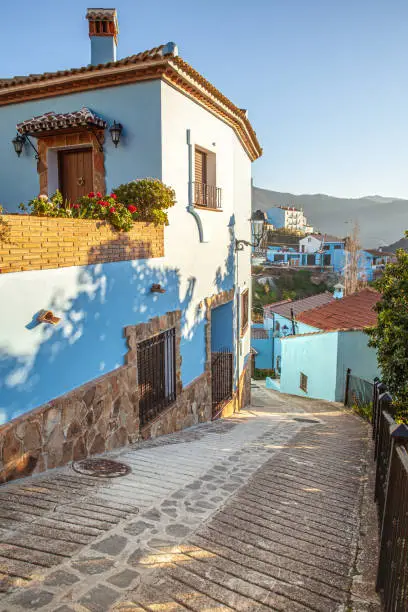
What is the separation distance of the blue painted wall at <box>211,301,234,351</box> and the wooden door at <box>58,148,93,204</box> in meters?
5.52

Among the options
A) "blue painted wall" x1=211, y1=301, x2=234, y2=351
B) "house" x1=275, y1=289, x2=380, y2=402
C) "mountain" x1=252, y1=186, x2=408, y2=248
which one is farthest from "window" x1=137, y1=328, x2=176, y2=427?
"mountain" x1=252, y1=186, x2=408, y2=248

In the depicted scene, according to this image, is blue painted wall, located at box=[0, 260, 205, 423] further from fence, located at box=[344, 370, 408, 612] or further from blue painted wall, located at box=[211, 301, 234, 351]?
blue painted wall, located at box=[211, 301, 234, 351]

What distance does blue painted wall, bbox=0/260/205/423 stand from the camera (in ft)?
15.8

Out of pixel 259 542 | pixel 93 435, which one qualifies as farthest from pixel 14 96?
pixel 259 542

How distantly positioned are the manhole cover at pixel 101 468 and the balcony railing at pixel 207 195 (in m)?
6.24

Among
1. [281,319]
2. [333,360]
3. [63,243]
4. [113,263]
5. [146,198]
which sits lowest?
[281,319]

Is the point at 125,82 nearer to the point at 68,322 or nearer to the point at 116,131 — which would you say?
the point at 116,131

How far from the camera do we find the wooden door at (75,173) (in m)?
9.89

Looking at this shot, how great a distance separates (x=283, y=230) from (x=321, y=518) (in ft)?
258

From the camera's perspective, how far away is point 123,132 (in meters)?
8.88

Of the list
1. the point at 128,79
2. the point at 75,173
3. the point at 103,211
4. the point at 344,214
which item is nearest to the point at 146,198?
the point at 103,211

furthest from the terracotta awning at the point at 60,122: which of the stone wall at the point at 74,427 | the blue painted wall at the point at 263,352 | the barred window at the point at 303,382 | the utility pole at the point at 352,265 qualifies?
the utility pole at the point at 352,265

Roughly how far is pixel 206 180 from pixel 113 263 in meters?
5.30

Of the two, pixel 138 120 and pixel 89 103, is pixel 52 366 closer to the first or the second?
pixel 138 120
